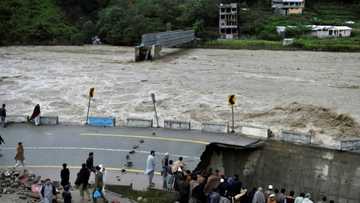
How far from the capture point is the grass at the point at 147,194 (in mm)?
18609

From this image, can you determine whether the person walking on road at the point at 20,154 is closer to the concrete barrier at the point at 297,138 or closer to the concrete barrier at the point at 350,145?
the concrete barrier at the point at 297,138

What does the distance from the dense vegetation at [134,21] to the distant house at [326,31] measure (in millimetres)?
1179

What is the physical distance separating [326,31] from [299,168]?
228 ft

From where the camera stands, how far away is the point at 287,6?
10044 centimetres

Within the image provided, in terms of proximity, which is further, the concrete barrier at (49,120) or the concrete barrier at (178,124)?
the concrete barrier at (49,120)

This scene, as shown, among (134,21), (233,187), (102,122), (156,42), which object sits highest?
(134,21)

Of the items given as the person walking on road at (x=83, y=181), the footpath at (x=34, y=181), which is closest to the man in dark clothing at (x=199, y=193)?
the footpath at (x=34, y=181)

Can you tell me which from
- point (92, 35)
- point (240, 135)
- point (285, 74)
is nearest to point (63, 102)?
point (240, 135)

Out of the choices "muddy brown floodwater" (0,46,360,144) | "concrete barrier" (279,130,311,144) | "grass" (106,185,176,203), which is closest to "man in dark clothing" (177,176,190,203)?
"grass" (106,185,176,203)

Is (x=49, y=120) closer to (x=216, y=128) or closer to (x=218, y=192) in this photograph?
(x=216, y=128)

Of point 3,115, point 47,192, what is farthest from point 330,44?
point 47,192

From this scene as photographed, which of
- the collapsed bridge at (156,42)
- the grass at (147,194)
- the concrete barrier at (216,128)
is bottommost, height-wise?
the grass at (147,194)

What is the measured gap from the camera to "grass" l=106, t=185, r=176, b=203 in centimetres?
1861

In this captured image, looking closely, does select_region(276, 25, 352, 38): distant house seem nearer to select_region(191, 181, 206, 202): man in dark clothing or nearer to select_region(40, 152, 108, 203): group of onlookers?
select_region(40, 152, 108, 203): group of onlookers
